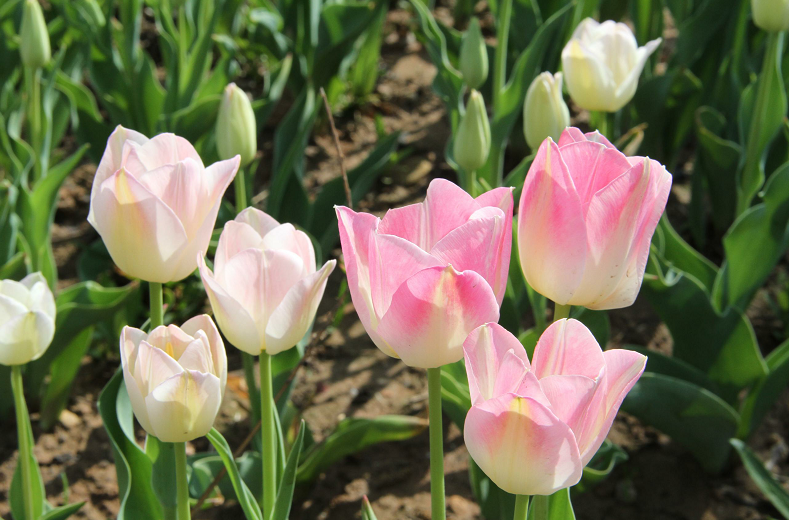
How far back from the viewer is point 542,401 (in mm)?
545

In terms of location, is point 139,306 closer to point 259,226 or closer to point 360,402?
point 360,402

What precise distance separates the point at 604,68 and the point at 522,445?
0.96 metres

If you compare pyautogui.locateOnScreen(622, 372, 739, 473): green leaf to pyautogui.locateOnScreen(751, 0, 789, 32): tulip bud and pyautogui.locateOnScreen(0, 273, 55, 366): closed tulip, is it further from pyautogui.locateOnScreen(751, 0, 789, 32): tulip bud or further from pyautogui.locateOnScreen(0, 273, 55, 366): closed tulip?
pyautogui.locateOnScreen(0, 273, 55, 366): closed tulip

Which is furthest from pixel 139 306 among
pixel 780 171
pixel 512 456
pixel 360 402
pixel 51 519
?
pixel 512 456

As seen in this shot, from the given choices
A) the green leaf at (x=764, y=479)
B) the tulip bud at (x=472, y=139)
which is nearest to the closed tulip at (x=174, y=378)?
the tulip bud at (x=472, y=139)

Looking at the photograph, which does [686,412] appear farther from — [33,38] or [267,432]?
[33,38]

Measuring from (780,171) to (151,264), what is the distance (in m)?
1.25

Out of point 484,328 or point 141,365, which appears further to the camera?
point 141,365

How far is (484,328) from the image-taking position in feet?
1.84

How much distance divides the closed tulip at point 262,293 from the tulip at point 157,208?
0.04 meters

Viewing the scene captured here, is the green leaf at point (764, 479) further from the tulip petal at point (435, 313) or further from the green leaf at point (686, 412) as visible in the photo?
the tulip petal at point (435, 313)

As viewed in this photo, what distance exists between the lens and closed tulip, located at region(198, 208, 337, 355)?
2.45 feet

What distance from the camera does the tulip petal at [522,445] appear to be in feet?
1.79

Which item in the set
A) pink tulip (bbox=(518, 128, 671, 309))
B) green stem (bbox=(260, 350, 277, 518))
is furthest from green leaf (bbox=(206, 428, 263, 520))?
pink tulip (bbox=(518, 128, 671, 309))
